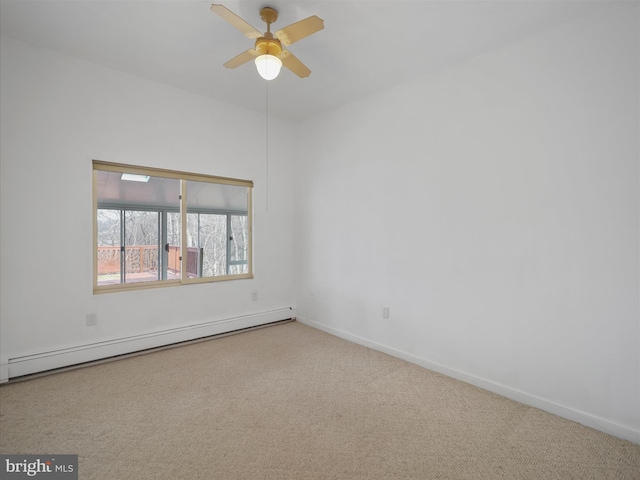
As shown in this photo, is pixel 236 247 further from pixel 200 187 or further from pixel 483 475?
pixel 483 475

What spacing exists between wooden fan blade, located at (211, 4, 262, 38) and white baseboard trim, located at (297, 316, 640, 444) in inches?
121

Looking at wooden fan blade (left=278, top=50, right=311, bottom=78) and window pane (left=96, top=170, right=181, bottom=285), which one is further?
window pane (left=96, top=170, right=181, bottom=285)

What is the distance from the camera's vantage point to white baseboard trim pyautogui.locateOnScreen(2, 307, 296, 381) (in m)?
2.79

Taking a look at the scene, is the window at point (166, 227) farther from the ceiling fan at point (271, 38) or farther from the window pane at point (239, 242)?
the ceiling fan at point (271, 38)

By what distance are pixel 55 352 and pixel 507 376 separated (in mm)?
3868

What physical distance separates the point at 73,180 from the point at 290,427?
2.88 metres

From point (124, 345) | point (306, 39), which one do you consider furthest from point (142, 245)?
point (306, 39)

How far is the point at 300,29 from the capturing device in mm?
2096

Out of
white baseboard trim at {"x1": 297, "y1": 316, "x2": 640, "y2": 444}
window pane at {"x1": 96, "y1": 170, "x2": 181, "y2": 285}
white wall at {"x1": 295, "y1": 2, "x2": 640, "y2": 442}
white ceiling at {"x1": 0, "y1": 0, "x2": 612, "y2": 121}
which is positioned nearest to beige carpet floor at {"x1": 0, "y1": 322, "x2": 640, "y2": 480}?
white baseboard trim at {"x1": 297, "y1": 316, "x2": 640, "y2": 444}

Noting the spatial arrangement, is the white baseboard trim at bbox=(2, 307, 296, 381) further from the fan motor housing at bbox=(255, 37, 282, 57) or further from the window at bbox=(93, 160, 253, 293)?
the fan motor housing at bbox=(255, 37, 282, 57)

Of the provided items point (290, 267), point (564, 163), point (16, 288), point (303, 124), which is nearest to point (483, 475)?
point (564, 163)

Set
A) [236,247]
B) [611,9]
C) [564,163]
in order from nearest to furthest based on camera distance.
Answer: [611,9] < [564,163] < [236,247]

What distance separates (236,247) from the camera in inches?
173

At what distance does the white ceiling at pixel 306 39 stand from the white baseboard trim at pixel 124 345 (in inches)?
106
